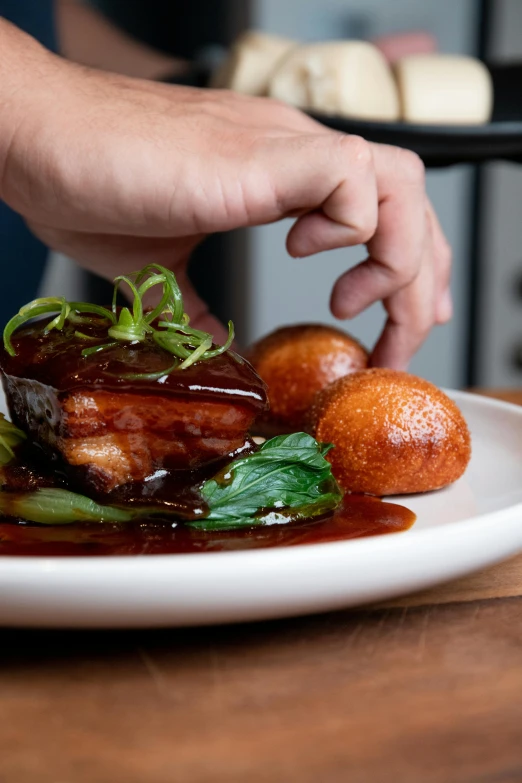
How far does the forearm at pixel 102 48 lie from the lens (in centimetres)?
328

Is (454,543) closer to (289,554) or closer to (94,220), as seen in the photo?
(289,554)

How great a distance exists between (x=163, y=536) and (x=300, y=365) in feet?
2.20

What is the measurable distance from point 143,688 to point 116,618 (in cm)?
6

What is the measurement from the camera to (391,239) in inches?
64.9

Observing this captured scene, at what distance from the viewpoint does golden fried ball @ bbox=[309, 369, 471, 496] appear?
1.25 metres

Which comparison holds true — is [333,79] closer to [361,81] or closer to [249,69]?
[361,81]

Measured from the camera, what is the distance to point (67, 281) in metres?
5.69

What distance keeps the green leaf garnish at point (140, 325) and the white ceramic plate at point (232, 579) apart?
0.30 meters

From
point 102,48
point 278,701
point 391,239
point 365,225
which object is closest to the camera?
point 278,701

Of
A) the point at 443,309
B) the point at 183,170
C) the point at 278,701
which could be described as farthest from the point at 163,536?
the point at 443,309

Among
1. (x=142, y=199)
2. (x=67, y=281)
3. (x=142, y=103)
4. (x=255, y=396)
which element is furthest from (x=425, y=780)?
(x=67, y=281)

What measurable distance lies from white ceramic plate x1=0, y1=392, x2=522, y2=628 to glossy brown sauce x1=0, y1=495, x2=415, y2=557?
0.48ft

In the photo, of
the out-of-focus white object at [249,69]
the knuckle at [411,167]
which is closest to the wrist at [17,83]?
the knuckle at [411,167]

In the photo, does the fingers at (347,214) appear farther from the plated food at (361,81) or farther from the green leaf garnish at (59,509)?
the plated food at (361,81)
